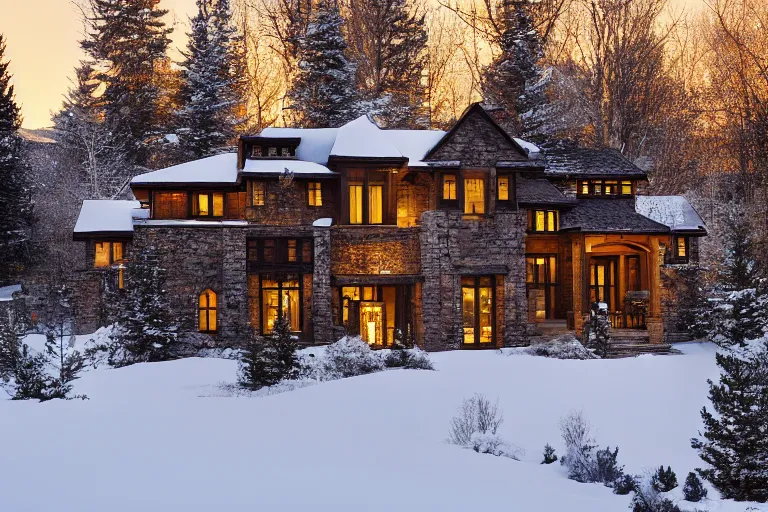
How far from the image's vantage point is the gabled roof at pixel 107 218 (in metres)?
27.7

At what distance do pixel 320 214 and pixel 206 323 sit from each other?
6.53 meters

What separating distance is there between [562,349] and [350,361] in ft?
26.8

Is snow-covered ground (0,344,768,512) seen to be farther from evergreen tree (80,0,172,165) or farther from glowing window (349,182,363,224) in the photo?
evergreen tree (80,0,172,165)

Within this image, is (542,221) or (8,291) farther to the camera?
(8,291)

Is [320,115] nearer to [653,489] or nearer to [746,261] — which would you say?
[746,261]

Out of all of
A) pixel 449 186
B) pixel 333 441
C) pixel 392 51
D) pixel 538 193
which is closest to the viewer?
pixel 333 441

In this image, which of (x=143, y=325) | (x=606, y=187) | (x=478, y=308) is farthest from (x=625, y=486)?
(x=606, y=187)

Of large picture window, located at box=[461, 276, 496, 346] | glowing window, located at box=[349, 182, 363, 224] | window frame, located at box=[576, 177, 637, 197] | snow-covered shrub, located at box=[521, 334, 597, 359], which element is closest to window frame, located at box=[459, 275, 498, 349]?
large picture window, located at box=[461, 276, 496, 346]

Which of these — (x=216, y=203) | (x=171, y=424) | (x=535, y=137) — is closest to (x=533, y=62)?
(x=535, y=137)

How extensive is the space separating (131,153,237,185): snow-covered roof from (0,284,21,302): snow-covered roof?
12227mm

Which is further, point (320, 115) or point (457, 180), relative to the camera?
point (320, 115)

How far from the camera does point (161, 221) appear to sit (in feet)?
85.0

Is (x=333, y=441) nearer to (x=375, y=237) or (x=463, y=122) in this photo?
(x=375, y=237)

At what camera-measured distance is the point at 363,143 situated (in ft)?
85.1
